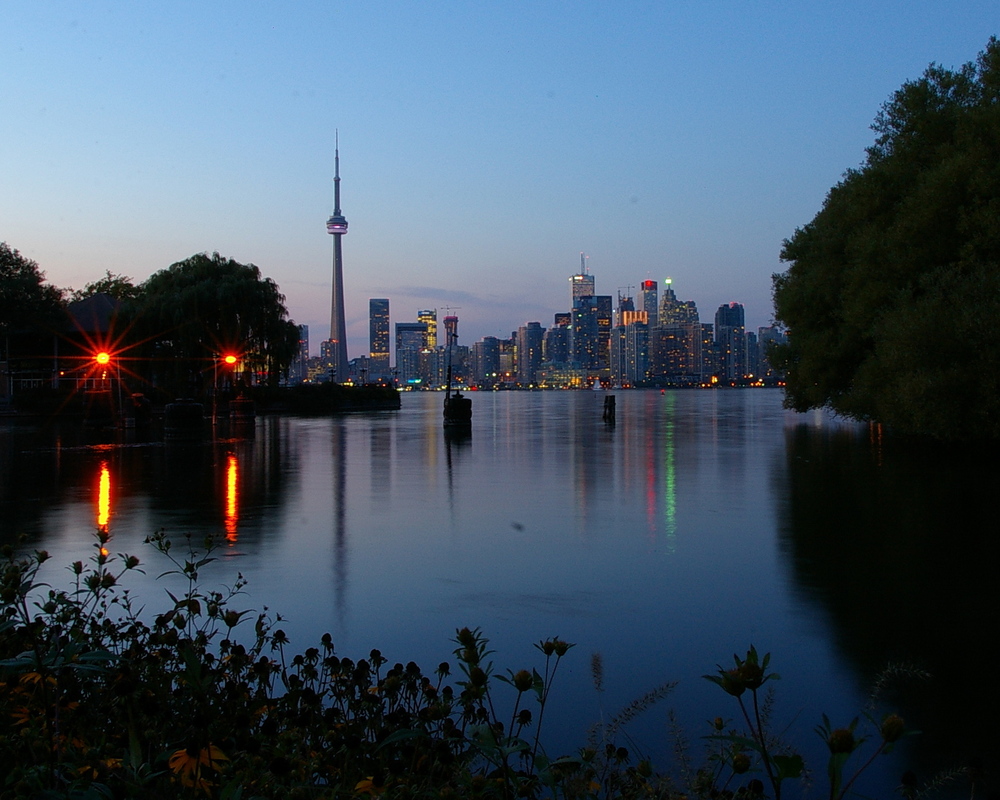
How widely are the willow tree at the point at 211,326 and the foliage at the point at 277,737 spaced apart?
51814 mm

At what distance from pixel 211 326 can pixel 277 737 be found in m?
54.2

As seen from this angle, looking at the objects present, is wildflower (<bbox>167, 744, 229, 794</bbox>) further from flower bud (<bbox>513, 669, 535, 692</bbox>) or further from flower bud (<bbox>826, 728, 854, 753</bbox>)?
flower bud (<bbox>826, 728, 854, 753</bbox>)

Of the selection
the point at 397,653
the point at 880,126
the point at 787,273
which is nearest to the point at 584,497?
the point at 397,653

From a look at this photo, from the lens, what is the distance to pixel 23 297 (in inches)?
2276

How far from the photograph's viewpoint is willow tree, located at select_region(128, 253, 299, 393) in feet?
180

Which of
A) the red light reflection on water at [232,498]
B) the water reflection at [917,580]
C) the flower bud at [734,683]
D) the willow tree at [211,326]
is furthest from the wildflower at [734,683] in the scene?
the willow tree at [211,326]

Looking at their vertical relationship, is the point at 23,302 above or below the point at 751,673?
above

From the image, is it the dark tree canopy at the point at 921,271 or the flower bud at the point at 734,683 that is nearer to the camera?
the flower bud at the point at 734,683

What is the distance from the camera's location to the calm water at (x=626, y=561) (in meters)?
6.50

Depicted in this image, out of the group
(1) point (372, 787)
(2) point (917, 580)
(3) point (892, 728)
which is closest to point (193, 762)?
(1) point (372, 787)

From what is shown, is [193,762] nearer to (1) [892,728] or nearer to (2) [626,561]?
(1) [892,728]

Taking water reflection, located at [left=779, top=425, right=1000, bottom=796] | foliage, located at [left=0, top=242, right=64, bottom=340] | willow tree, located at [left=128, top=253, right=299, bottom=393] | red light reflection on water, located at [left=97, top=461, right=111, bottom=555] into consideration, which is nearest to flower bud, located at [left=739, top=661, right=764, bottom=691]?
water reflection, located at [left=779, top=425, right=1000, bottom=796]

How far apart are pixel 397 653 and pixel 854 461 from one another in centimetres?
2031

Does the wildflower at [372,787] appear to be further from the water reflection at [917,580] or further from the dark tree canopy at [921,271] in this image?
the dark tree canopy at [921,271]
